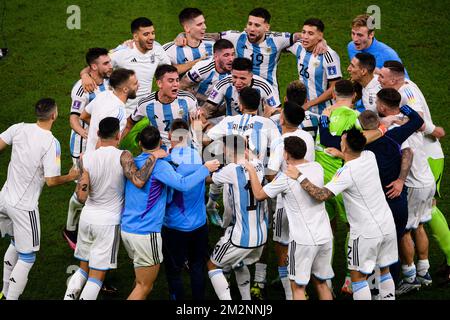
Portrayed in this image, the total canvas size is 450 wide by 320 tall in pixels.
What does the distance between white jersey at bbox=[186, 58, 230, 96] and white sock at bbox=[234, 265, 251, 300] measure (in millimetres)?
2635

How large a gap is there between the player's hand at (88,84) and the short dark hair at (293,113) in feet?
7.94

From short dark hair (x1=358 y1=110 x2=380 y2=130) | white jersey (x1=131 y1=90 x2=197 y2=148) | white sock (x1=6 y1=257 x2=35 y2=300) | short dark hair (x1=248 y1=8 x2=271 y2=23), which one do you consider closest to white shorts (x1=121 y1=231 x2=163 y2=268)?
white sock (x1=6 y1=257 x2=35 y2=300)

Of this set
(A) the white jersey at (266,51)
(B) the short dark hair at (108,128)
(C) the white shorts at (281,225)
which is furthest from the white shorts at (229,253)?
(A) the white jersey at (266,51)

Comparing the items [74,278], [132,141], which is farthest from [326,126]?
[74,278]

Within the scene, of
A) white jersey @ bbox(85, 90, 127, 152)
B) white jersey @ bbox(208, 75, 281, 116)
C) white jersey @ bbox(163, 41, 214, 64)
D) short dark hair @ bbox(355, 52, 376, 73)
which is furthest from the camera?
white jersey @ bbox(163, 41, 214, 64)

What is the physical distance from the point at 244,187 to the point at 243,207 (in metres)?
0.19

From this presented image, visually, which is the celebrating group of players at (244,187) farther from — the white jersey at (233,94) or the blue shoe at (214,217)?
the blue shoe at (214,217)

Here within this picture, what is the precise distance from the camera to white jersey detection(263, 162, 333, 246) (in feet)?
24.4

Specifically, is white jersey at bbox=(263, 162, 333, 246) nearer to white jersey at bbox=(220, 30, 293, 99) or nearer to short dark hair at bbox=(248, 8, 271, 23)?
white jersey at bbox=(220, 30, 293, 99)

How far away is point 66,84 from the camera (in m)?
13.2

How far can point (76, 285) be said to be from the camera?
305 inches

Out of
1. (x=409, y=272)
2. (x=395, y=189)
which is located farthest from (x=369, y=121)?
(x=409, y=272)

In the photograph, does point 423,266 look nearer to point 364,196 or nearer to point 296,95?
point 364,196
